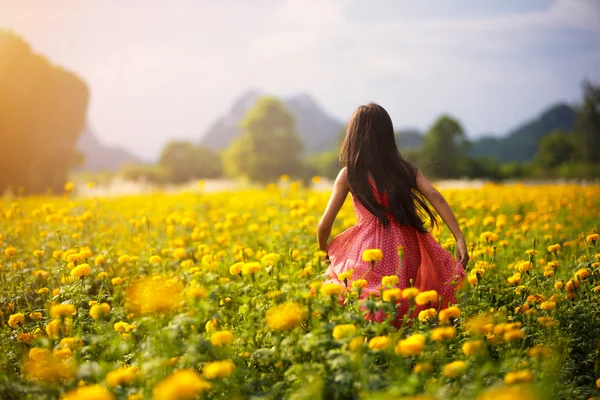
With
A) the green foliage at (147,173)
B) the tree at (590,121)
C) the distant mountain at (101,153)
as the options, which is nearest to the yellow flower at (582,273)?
the tree at (590,121)

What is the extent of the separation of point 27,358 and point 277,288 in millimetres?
1427

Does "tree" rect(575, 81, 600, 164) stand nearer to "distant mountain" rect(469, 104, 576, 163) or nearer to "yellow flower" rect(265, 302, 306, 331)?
"distant mountain" rect(469, 104, 576, 163)

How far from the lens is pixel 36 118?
1556 cm

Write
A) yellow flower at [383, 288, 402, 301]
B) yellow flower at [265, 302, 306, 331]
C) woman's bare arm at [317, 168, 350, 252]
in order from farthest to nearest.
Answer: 1. woman's bare arm at [317, 168, 350, 252]
2. yellow flower at [383, 288, 402, 301]
3. yellow flower at [265, 302, 306, 331]

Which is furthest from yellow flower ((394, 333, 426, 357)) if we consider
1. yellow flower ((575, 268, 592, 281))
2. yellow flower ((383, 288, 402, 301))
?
yellow flower ((575, 268, 592, 281))

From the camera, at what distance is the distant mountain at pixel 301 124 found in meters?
122

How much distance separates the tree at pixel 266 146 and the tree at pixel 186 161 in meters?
11.9

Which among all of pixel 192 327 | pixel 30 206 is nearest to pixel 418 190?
pixel 192 327

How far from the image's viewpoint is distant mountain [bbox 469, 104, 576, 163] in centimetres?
5025

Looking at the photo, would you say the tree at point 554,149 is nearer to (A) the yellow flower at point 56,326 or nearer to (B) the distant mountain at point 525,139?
(B) the distant mountain at point 525,139

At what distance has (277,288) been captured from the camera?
2662 millimetres

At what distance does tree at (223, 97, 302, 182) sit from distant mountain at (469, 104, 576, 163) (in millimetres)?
19832

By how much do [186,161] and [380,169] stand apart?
47.2 meters

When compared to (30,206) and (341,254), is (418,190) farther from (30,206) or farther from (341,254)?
(30,206)
